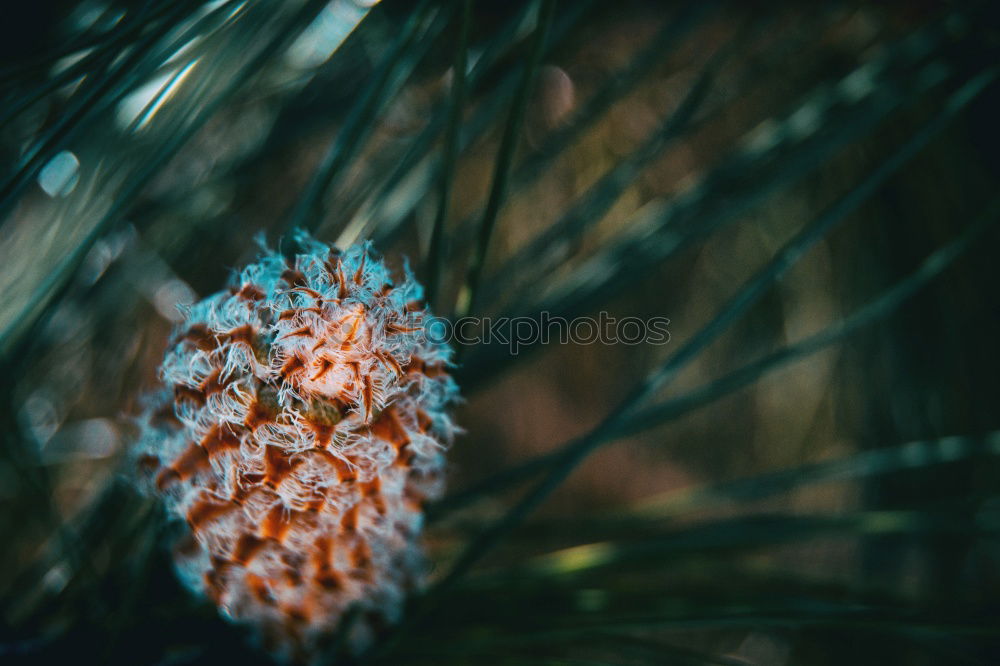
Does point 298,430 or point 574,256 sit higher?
point 574,256

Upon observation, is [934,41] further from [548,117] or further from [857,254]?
[548,117]

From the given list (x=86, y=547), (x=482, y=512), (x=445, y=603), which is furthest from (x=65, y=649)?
(x=482, y=512)

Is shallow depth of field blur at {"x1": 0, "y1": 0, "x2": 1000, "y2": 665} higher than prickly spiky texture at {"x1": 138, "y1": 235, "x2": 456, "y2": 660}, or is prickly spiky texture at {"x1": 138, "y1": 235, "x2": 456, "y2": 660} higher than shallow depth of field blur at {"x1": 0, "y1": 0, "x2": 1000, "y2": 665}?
shallow depth of field blur at {"x1": 0, "y1": 0, "x2": 1000, "y2": 665}

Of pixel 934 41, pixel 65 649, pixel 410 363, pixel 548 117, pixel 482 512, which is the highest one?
pixel 548 117

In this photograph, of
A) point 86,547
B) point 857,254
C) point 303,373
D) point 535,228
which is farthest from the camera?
point 535,228

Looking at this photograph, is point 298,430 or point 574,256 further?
point 574,256
